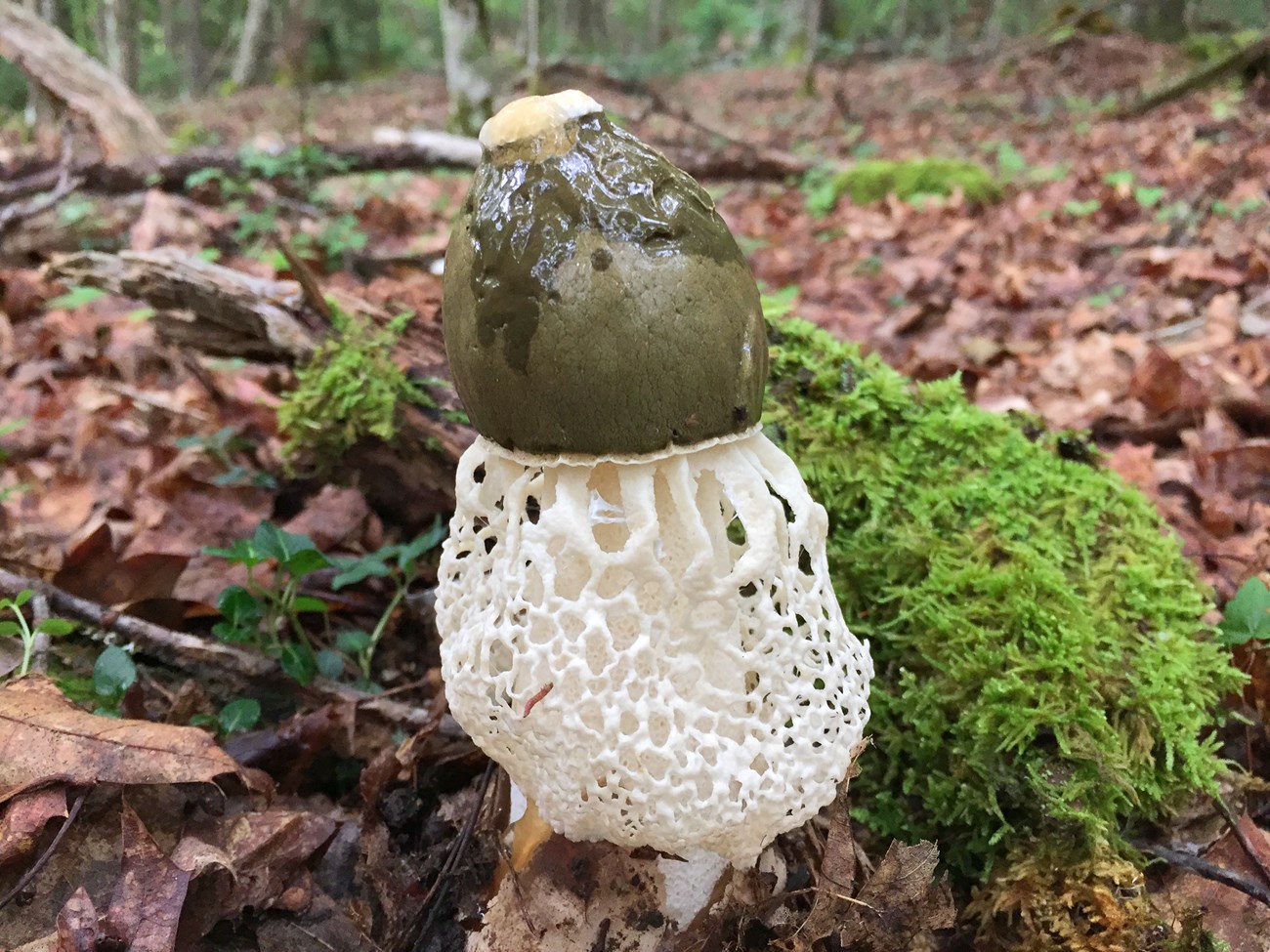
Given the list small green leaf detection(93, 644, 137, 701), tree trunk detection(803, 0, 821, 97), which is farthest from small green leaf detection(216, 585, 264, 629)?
tree trunk detection(803, 0, 821, 97)

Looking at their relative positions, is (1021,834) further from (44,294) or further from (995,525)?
(44,294)

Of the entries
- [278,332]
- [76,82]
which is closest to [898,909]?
[278,332]

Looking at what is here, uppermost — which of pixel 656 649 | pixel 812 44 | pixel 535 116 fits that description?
pixel 812 44

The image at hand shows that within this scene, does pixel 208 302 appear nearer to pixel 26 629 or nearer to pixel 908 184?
pixel 26 629

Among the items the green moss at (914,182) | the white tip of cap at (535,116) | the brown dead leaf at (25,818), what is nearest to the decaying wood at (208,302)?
the brown dead leaf at (25,818)

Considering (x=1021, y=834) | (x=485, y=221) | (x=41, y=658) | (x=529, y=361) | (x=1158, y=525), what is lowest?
(x=1021, y=834)

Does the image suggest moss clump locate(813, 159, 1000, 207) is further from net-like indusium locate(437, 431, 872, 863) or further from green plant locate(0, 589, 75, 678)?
green plant locate(0, 589, 75, 678)

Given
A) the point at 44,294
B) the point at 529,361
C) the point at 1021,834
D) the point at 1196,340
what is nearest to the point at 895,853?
the point at 1021,834
